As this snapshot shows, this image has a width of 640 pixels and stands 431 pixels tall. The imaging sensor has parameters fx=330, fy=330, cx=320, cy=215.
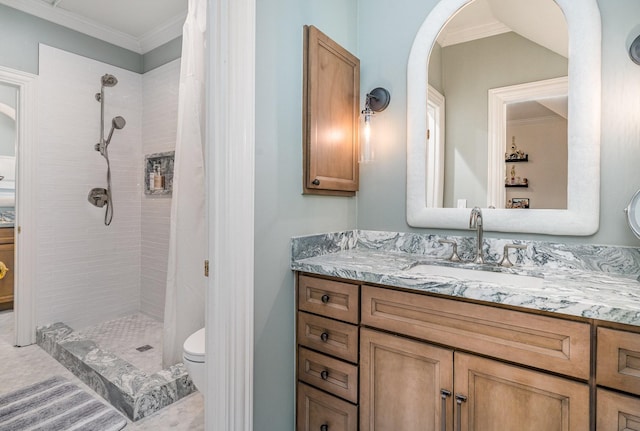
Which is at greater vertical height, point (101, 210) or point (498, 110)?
point (498, 110)

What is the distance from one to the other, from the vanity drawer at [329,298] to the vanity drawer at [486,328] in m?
0.05

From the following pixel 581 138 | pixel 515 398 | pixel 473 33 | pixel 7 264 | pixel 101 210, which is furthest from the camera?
pixel 7 264

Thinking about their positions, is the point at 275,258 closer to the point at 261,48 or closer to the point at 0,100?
the point at 261,48

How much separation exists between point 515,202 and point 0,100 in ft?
16.4

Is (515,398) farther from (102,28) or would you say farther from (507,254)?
(102,28)

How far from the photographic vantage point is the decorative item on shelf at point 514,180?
1.45 m

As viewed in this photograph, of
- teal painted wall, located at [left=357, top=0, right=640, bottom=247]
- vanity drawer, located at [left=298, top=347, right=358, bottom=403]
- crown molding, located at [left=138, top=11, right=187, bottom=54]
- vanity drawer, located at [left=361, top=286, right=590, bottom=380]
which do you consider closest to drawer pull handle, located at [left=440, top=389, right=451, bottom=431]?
vanity drawer, located at [left=361, top=286, right=590, bottom=380]

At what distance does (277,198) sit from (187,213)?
1.00 meters

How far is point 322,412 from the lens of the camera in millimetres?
1367

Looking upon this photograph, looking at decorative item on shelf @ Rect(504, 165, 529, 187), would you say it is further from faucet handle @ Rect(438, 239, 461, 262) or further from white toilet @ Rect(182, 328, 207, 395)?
white toilet @ Rect(182, 328, 207, 395)

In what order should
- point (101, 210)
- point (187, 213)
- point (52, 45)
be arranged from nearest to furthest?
point (187, 213), point (52, 45), point (101, 210)

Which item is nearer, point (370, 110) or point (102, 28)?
point (370, 110)

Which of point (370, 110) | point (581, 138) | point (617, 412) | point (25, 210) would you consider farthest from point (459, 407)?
point (25, 210)

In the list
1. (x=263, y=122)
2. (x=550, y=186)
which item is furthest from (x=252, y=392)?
(x=550, y=186)
